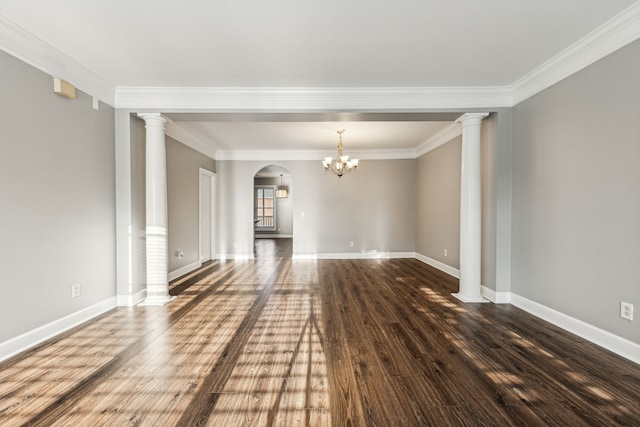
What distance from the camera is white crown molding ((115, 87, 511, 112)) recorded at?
11.8ft

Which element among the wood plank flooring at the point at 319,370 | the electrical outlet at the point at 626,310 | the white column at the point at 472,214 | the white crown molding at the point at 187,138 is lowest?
the wood plank flooring at the point at 319,370

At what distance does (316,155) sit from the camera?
276 inches

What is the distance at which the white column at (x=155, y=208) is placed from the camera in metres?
3.72

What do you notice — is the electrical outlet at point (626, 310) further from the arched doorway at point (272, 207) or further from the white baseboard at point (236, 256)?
the arched doorway at point (272, 207)

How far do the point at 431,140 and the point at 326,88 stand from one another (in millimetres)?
3428

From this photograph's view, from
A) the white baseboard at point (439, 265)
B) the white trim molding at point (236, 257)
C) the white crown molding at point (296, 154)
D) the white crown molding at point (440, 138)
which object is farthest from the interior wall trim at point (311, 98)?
the white trim molding at point (236, 257)

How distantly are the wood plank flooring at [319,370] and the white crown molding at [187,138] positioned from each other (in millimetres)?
2947

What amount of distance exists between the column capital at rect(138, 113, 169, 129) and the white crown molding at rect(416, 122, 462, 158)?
15.2 ft

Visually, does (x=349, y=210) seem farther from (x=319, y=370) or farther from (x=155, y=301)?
(x=319, y=370)

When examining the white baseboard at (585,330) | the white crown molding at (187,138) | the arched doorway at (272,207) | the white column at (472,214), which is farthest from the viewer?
the arched doorway at (272,207)

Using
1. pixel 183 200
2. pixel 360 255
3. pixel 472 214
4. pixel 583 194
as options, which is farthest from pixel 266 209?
pixel 583 194

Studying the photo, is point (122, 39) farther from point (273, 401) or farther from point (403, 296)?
point (403, 296)

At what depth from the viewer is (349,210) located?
719cm

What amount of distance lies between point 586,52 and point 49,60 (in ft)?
16.6
